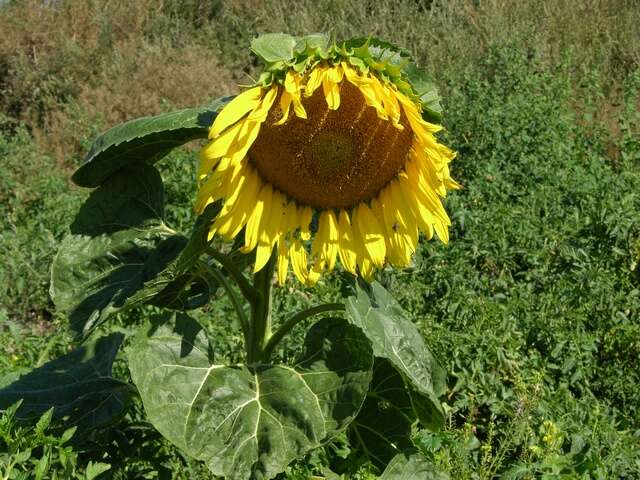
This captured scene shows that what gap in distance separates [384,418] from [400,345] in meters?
0.25

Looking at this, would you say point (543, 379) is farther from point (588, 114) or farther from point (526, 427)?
point (588, 114)

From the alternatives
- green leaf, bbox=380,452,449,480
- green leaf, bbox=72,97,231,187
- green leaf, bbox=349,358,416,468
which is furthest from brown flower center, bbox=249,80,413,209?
green leaf, bbox=380,452,449,480

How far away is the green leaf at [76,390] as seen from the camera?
2139 millimetres

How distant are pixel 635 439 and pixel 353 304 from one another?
157 cm

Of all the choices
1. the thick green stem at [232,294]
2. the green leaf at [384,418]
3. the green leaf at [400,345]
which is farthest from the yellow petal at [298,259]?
the green leaf at [384,418]

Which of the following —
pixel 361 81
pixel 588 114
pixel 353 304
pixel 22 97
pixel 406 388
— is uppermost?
pixel 361 81

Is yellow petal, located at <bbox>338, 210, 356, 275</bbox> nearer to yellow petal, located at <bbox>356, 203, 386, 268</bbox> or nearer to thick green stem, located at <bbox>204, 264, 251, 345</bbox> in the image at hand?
yellow petal, located at <bbox>356, 203, 386, 268</bbox>

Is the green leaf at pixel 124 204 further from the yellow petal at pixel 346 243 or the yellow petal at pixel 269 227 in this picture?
the yellow petal at pixel 346 243

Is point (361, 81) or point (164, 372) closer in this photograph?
point (361, 81)

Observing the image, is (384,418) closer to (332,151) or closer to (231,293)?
(231,293)

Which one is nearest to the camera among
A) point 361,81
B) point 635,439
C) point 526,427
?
point 361,81

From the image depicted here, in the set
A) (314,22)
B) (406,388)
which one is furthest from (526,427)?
(314,22)

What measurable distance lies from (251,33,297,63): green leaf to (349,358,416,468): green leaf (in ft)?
2.49

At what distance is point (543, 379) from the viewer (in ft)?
10.8
